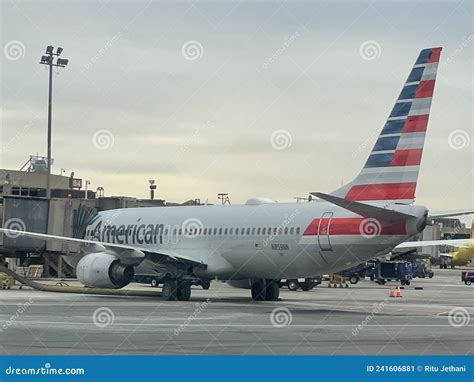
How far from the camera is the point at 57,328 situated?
25406 millimetres

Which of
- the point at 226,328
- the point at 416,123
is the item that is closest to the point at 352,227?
the point at 416,123

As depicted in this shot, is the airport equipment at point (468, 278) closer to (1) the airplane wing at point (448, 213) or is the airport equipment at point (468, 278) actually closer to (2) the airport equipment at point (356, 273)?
(2) the airport equipment at point (356, 273)

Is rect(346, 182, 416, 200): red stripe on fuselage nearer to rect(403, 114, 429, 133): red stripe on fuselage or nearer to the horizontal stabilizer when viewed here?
the horizontal stabilizer

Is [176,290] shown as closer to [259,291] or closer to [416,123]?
[259,291]

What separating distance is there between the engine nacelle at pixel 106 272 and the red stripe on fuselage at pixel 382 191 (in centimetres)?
1132

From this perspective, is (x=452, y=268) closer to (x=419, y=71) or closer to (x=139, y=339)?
(x=419, y=71)

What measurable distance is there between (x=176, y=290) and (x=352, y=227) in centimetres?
998

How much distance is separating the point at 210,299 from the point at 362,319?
14.8 metres

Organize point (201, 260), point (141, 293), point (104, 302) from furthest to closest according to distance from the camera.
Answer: point (141, 293), point (201, 260), point (104, 302)

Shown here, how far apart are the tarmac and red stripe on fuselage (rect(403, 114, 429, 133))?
6597 millimetres

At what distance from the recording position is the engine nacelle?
4259cm

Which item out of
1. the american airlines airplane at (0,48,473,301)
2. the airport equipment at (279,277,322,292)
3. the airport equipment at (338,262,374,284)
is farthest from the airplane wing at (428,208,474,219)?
the airport equipment at (338,262,374,284)

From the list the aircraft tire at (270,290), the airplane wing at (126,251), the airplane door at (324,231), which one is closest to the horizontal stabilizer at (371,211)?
the airplane door at (324,231)
